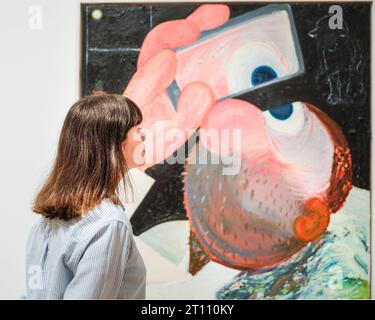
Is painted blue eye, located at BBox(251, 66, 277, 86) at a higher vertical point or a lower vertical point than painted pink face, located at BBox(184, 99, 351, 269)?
higher

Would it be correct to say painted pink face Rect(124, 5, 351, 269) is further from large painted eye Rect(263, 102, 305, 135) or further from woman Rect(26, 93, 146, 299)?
woman Rect(26, 93, 146, 299)

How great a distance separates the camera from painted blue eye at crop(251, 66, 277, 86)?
5.91 feet

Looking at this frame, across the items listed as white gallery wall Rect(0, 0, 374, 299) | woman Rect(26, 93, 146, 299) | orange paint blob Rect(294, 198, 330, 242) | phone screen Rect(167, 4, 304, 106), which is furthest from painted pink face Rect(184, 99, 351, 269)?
woman Rect(26, 93, 146, 299)

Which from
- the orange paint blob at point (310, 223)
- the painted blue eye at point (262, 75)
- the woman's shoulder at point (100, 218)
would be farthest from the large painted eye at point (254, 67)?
the woman's shoulder at point (100, 218)

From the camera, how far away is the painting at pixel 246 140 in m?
1.78

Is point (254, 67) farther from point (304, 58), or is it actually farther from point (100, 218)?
point (100, 218)

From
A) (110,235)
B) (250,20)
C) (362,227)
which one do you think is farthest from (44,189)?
(362,227)

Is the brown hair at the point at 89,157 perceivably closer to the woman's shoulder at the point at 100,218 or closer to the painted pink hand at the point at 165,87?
the woman's shoulder at the point at 100,218

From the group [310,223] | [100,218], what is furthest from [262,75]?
[100,218]

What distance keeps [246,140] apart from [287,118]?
16 cm

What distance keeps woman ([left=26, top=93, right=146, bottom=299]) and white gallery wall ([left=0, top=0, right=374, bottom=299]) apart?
72cm

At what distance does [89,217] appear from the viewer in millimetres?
1034

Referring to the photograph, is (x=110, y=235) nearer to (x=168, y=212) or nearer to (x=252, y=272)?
(x=168, y=212)

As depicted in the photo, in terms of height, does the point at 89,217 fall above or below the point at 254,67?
below
